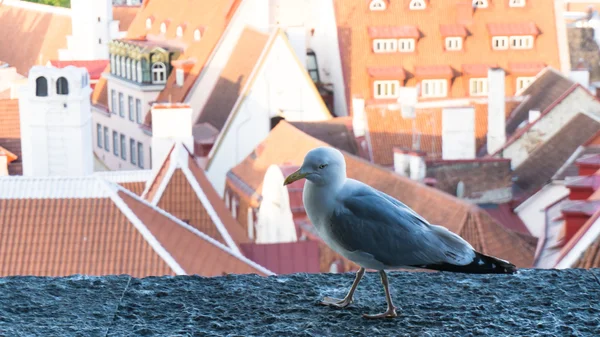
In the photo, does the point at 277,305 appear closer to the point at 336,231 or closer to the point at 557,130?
the point at 336,231

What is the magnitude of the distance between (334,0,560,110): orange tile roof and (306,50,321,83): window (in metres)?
1.74

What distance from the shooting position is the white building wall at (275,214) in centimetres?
2219

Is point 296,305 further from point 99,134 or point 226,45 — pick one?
point 99,134

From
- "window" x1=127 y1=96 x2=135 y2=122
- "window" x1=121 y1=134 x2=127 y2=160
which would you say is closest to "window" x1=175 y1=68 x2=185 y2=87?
"window" x1=127 y1=96 x2=135 y2=122

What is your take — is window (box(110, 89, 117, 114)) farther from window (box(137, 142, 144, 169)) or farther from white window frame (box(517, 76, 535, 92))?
white window frame (box(517, 76, 535, 92))

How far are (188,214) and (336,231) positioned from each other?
14.6 m

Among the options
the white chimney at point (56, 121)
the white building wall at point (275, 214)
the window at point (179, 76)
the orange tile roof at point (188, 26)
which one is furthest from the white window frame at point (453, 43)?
the white chimney at point (56, 121)

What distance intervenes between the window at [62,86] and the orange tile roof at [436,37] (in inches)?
784

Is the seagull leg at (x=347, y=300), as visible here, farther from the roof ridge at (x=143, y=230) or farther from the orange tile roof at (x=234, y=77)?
the orange tile roof at (x=234, y=77)

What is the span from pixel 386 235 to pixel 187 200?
48.7 ft

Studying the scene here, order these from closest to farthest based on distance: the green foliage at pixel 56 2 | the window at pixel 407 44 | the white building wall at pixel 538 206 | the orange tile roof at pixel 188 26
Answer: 1. the white building wall at pixel 538 206
2. the orange tile roof at pixel 188 26
3. the window at pixel 407 44
4. the green foliage at pixel 56 2

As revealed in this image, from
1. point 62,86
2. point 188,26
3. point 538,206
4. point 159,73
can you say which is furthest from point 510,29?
point 62,86

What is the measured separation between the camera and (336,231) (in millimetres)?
4438

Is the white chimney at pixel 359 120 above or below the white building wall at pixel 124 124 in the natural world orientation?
above
